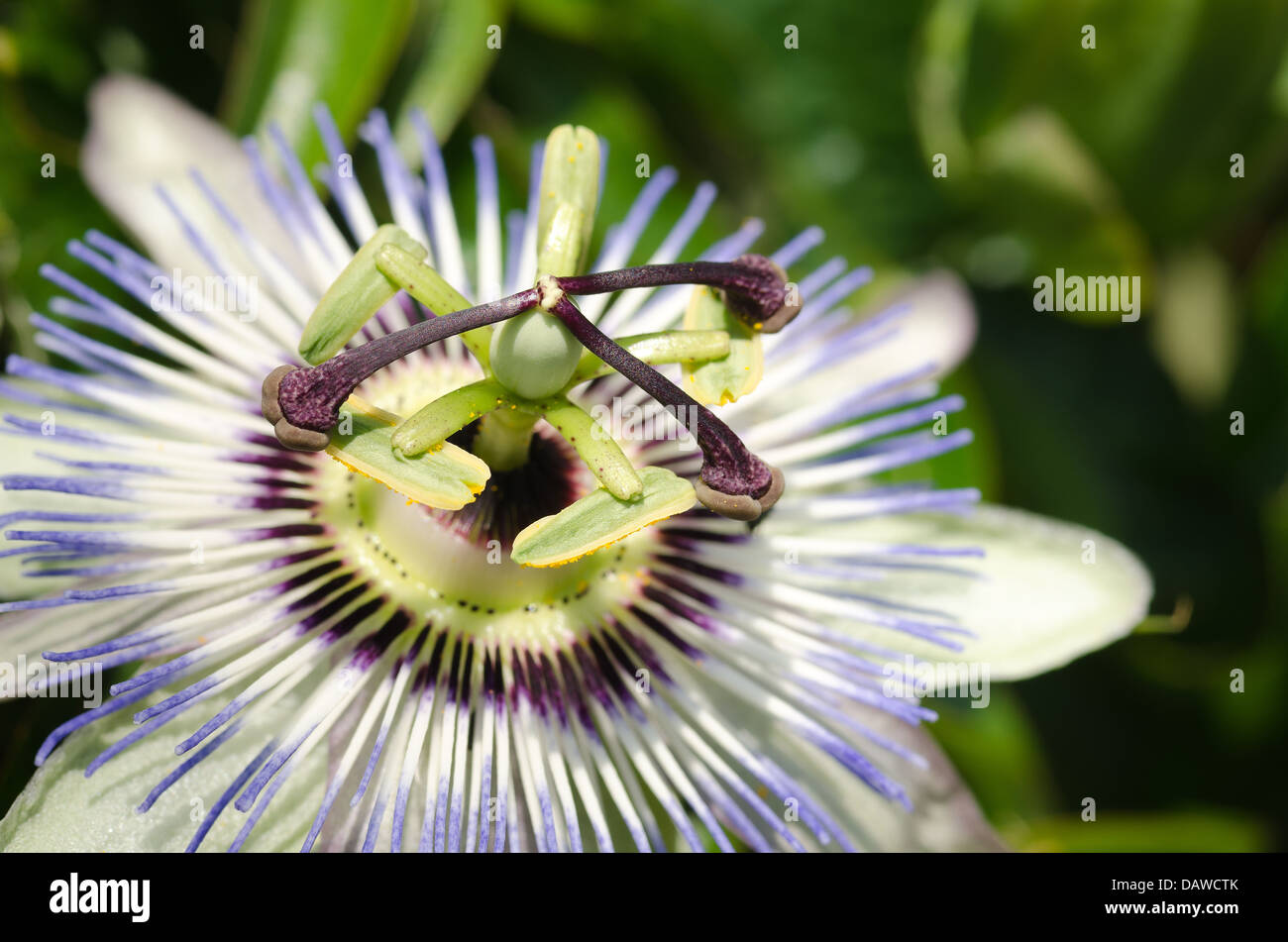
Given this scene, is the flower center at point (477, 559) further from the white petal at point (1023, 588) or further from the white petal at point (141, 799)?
the white petal at point (1023, 588)

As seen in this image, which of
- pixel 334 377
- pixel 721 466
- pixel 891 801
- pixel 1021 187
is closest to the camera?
pixel 334 377

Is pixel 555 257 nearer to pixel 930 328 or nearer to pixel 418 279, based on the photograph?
pixel 418 279

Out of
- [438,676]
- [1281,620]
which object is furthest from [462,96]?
[1281,620]

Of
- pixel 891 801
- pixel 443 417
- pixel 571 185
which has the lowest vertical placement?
pixel 891 801

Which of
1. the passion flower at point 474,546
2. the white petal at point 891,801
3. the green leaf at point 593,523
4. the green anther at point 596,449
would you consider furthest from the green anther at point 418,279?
the white petal at point 891,801

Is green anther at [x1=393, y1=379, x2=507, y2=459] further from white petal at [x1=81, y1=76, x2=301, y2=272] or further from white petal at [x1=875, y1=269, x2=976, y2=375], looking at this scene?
white petal at [x1=875, y1=269, x2=976, y2=375]

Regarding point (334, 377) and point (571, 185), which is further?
point (571, 185)

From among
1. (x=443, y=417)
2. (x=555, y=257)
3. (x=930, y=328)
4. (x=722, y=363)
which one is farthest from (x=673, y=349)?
(x=930, y=328)

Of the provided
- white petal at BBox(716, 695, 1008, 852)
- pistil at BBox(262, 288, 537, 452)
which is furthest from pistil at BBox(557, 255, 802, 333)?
white petal at BBox(716, 695, 1008, 852)
